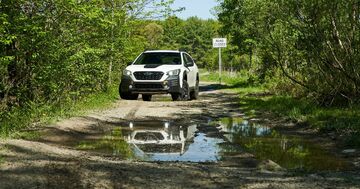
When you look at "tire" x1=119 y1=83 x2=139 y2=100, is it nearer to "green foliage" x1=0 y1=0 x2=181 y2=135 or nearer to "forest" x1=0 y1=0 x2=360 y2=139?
"forest" x1=0 y1=0 x2=360 y2=139

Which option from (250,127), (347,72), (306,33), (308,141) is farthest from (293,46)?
(308,141)

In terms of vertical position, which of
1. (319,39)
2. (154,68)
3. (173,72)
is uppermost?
(319,39)

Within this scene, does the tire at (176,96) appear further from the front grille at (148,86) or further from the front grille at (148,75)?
the front grille at (148,75)

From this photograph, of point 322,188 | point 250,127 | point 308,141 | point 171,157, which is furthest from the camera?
point 250,127

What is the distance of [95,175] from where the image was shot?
212 inches

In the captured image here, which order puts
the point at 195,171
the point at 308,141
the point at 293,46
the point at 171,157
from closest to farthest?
the point at 195,171 → the point at 171,157 → the point at 308,141 → the point at 293,46

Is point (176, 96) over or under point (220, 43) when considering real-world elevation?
under

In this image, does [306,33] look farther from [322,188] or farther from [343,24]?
[322,188]

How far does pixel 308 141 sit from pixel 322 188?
3935 mm

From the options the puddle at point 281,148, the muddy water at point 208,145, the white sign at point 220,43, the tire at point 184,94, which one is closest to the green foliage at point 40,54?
the muddy water at point 208,145

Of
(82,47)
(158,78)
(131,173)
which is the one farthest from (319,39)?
(131,173)

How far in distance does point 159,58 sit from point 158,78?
149 cm

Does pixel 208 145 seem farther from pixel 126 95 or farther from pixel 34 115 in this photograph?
pixel 126 95

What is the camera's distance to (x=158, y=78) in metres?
16.5
